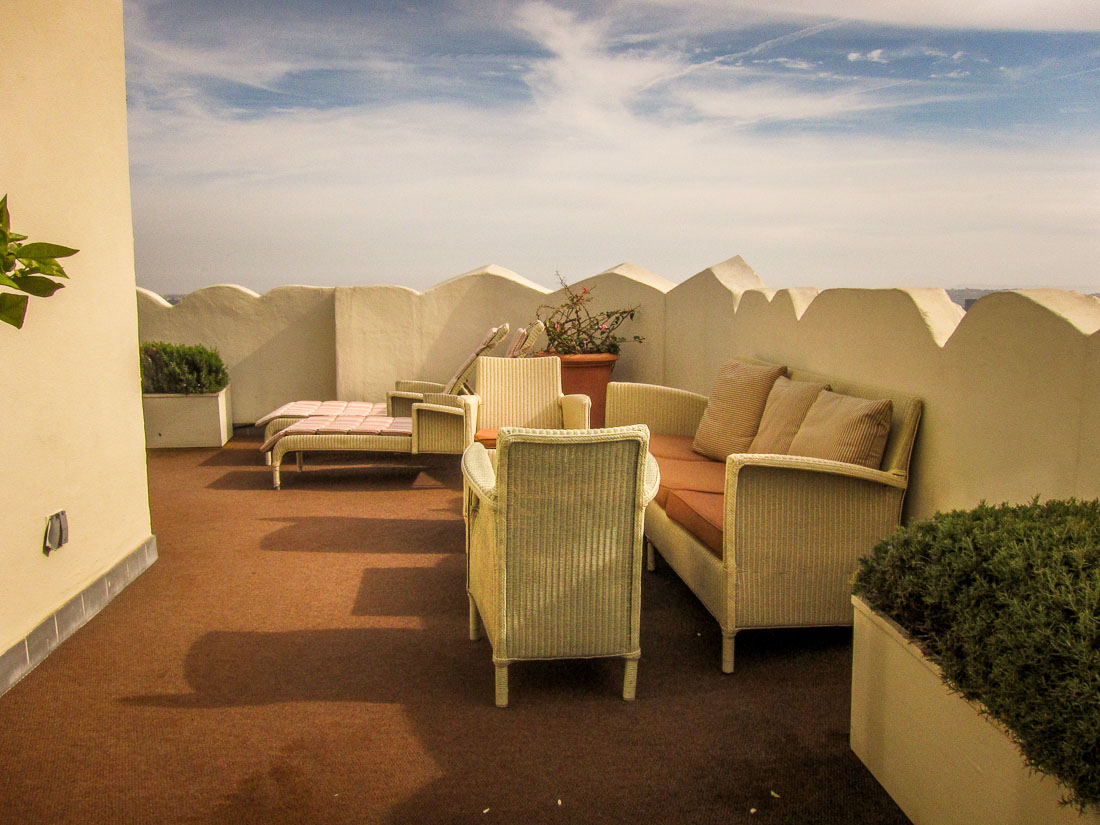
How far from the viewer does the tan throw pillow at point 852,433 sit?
115 inches

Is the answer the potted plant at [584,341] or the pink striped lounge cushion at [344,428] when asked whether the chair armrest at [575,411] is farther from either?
the potted plant at [584,341]

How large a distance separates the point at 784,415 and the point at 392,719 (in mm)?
2053

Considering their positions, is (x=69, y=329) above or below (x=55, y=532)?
above

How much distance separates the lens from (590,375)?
6613mm

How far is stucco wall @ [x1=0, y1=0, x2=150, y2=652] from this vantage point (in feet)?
8.90

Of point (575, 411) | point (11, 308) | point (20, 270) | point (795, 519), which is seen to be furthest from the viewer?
point (575, 411)

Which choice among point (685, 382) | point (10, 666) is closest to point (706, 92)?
point (685, 382)

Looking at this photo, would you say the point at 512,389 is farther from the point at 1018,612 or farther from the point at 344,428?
the point at 1018,612

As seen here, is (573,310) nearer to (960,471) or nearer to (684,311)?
(684,311)

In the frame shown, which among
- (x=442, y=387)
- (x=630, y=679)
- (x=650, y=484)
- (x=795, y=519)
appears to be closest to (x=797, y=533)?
(x=795, y=519)

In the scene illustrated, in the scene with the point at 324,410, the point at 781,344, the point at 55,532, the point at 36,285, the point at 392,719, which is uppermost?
the point at 36,285

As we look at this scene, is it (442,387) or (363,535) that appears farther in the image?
(442,387)

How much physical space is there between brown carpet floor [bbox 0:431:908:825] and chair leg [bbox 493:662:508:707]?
5 centimetres

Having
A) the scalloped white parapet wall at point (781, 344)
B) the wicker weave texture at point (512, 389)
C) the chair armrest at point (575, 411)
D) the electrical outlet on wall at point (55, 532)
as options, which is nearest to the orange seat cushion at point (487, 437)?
the wicker weave texture at point (512, 389)
